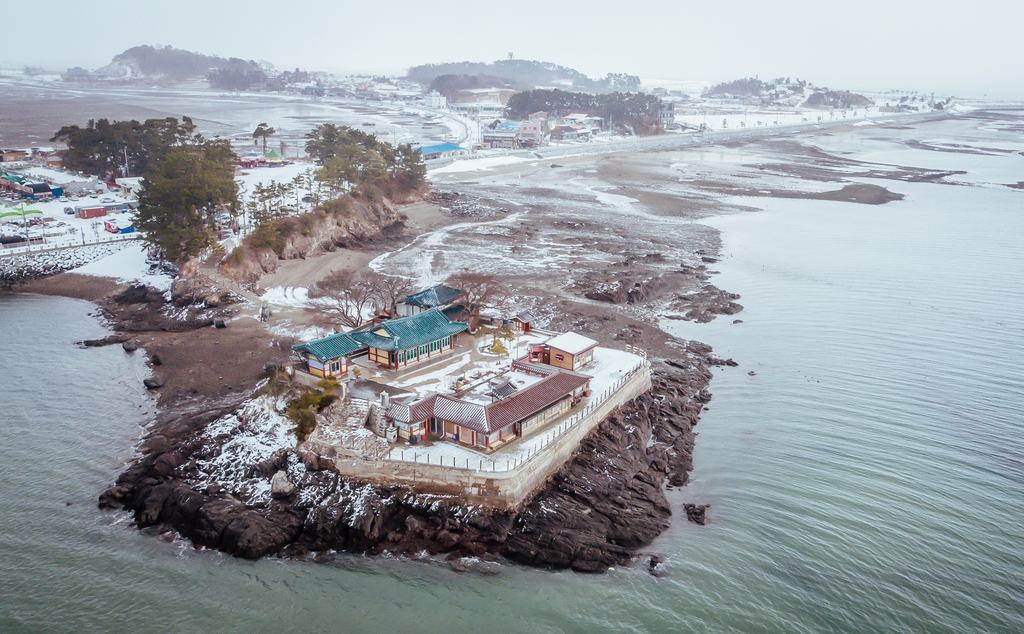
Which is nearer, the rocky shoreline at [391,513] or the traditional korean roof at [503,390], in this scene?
the rocky shoreline at [391,513]

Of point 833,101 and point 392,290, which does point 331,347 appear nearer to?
point 392,290

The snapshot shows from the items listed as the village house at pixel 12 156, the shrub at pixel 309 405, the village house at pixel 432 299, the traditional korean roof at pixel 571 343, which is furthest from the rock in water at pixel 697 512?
the village house at pixel 12 156

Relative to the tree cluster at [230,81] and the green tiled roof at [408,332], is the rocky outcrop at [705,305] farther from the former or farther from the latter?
the tree cluster at [230,81]

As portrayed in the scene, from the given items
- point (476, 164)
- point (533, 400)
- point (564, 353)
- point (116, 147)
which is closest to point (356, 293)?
point (564, 353)

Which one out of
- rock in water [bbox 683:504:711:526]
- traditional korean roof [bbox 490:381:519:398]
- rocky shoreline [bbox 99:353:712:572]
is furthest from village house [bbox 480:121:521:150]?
rock in water [bbox 683:504:711:526]

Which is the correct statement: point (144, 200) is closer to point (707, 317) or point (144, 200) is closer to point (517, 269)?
point (517, 269)
